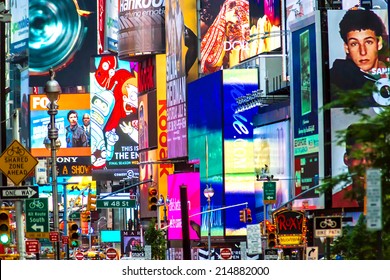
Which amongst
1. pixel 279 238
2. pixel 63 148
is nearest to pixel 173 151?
pixel 63 148

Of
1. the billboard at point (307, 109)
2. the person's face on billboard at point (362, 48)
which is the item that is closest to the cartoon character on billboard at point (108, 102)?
the billboard at point (307, 109)

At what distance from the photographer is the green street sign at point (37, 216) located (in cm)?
4284

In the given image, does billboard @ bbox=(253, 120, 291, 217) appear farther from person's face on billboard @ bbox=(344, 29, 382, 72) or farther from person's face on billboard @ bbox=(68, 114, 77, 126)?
person's face on billboard @ bbox=(68, 114, 77, 126)

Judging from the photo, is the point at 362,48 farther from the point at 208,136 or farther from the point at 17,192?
the point at 17,192

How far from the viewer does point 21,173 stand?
35.5 meters

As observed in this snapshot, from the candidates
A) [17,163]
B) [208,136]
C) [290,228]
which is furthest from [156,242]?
[17,163]

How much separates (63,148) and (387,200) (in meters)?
169

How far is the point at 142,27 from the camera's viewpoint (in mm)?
145375

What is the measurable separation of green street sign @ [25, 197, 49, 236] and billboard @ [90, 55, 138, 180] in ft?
416

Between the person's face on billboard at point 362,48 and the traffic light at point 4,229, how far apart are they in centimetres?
6141

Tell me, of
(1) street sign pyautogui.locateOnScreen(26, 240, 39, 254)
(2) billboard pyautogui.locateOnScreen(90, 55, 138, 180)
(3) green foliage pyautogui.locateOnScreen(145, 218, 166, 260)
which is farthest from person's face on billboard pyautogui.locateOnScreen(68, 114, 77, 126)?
(1) street sign pyautogui.locateOnScreen(26, 240, 39, 254)

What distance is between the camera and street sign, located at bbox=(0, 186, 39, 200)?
34487mm

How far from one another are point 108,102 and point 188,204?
4996cm
